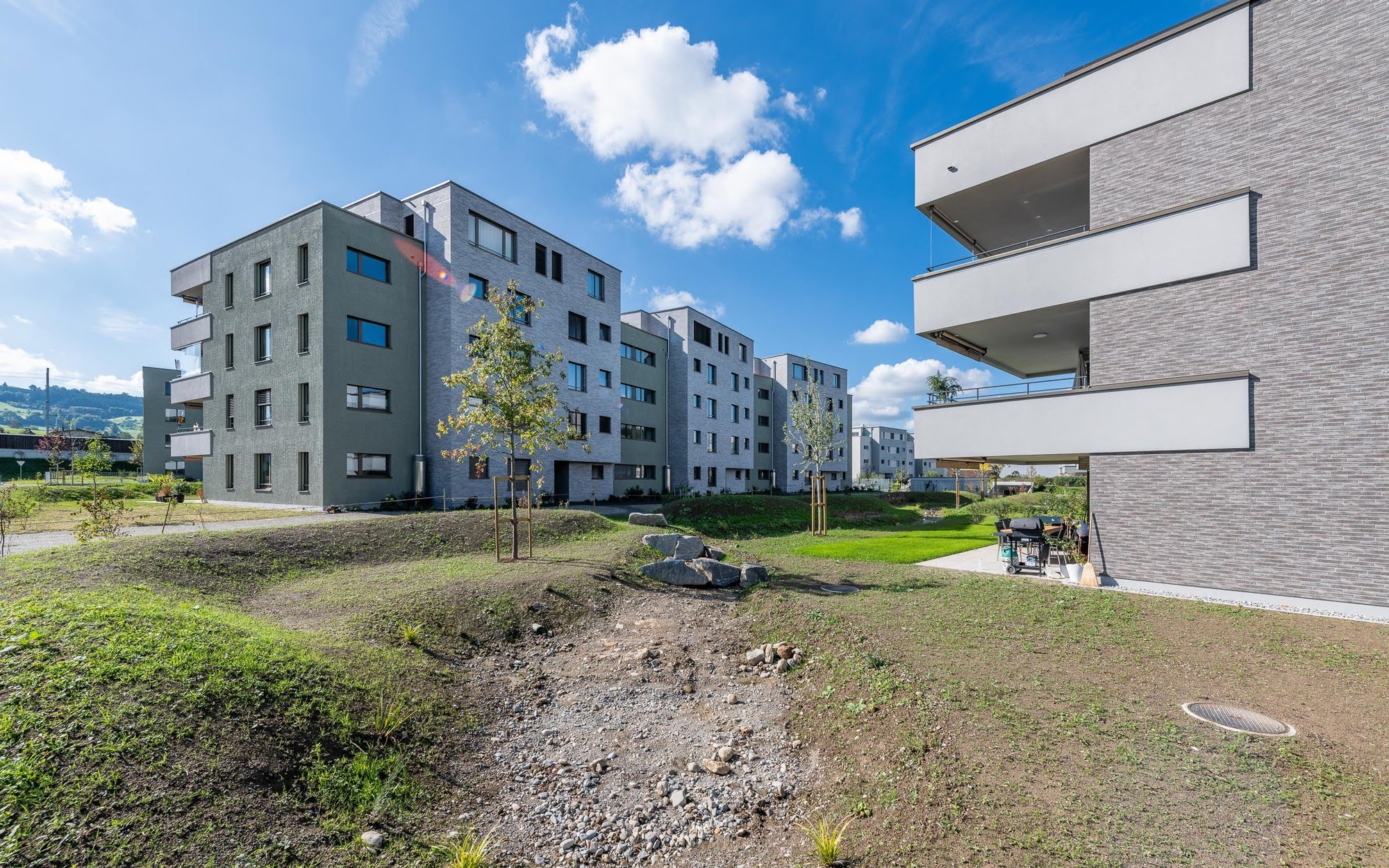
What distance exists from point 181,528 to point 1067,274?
77.8 feet

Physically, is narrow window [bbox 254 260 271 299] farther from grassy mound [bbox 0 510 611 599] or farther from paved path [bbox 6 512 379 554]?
grassy mound [bbox 0 510 611 599]

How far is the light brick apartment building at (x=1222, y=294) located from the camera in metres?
9.10

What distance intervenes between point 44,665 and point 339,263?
799 inches

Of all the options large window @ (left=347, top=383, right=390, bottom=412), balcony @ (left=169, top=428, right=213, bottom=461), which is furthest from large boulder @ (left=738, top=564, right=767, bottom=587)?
balcony @ (left=169, top=428, right=213, bottom=461)

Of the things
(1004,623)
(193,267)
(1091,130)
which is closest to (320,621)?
(1004,623)

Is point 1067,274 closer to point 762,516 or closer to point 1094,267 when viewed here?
point 1094,267

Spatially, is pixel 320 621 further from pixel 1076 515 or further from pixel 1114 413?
pixel 1076 515

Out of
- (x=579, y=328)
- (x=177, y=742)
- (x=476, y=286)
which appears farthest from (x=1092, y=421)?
(x=579, y=328)

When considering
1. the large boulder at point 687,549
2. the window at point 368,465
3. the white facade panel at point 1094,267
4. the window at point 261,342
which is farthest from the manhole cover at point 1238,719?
the window at point 261,342

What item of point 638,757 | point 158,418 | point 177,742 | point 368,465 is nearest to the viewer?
point 177,742

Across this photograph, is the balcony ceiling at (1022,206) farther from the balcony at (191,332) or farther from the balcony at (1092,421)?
the balcony at (191,332)

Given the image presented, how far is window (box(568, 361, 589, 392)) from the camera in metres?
29.3

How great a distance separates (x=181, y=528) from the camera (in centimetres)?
1514

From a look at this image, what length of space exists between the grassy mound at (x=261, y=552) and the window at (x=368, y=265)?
12085 mm
